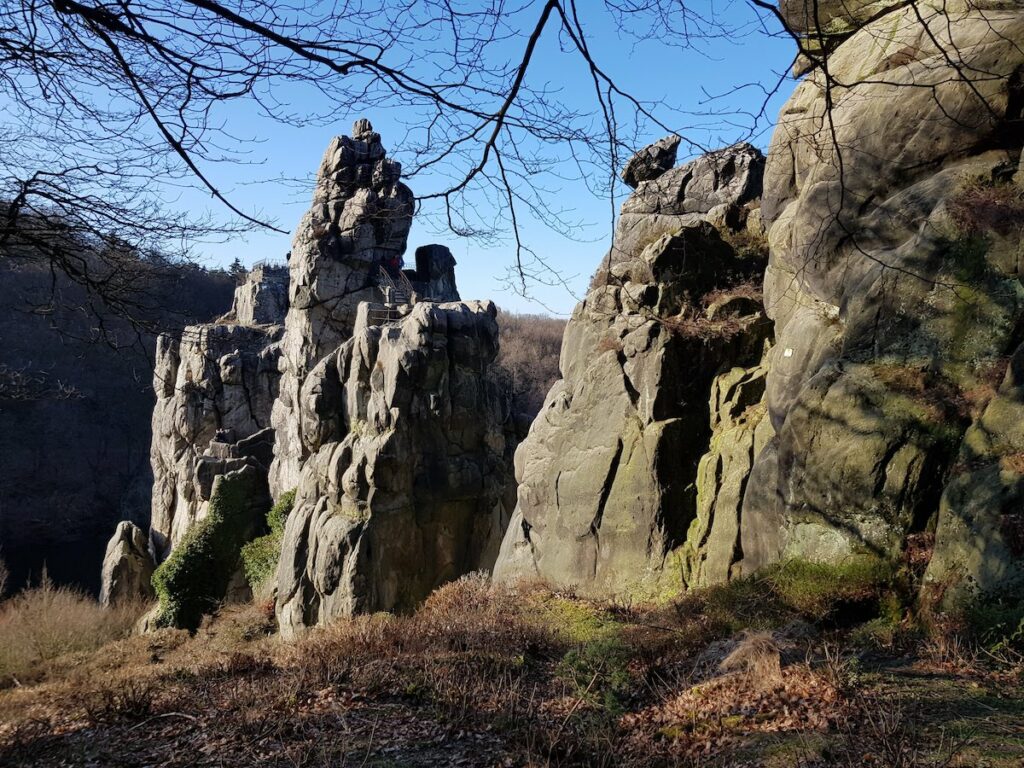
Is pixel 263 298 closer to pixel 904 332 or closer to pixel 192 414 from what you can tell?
pixel 192 414

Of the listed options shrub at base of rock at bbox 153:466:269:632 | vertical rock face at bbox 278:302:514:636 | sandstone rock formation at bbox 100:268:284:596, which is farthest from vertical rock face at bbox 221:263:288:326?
vertical rock face at bbox 278:302:514:636

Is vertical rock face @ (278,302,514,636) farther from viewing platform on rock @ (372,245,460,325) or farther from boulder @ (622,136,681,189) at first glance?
viewing platform on rock @ (372,245,460,325)

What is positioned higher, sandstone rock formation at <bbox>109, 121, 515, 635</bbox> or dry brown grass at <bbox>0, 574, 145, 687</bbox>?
sandstone rock formation at <bbox>109, 121, 515, 635</bbox>

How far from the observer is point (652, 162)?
1598 centimetres

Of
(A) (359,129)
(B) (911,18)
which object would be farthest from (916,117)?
(A) (359,129)

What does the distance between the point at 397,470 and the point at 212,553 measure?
390 inches

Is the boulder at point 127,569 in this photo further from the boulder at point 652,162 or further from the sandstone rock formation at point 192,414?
the boulder at point 652,162

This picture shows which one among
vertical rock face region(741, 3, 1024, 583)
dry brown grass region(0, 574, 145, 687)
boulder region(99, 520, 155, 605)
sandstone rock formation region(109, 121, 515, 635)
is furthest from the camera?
boulder region(99, 520, 155, 605)

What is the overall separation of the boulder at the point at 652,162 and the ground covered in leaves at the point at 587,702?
10.3 metres

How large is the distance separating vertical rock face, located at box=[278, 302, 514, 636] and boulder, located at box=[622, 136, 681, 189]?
6.48 meters

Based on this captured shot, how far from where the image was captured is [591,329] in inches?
535

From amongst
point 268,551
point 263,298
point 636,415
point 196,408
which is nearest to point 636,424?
point 636,415

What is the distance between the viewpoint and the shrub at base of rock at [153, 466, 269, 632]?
24.3 metres

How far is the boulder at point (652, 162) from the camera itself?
15930 millimetres
